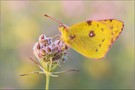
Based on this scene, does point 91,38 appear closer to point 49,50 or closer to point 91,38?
point 91,38

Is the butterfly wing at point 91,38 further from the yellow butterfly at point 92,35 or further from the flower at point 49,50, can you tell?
the flower at point 49,50

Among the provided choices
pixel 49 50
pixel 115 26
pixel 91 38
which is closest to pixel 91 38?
pixel 91 38

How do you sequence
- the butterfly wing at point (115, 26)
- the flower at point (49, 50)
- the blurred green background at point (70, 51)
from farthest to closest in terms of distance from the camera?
the blurred green background at point (70, 51)
the butterfly wing at point (115, 26)
the flower at point (49, 50)

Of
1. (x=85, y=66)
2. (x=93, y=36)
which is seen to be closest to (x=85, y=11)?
(x=85, y=66)

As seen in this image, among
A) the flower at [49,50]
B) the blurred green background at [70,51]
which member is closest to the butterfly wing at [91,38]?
the flower at [49,50]

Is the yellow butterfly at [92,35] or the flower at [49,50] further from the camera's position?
the yellow butterfly at [92,35]

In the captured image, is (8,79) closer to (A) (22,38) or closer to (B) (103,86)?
(A) (22,38)
